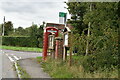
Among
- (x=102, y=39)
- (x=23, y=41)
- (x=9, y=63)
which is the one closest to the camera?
(x=102, y=39)

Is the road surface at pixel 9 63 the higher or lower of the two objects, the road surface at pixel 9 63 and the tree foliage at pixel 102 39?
the lower

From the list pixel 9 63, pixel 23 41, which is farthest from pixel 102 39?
pixel 23 41

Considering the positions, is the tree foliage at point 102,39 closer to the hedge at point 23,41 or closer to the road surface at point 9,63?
the road surface at point 9,63

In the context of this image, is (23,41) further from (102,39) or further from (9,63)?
(102,39)

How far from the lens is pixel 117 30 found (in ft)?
24.5

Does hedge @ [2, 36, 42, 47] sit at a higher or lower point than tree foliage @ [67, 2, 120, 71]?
lower

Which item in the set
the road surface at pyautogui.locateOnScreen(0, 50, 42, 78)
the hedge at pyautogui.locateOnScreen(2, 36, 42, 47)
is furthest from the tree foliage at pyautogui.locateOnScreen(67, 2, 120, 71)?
the hedge at pyautogui.locateOnScreen(2, 36, 42, 47)

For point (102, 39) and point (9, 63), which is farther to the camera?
point (9, 63)

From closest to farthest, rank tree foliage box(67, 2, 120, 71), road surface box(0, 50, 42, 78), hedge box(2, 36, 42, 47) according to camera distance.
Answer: tree foliage box(67, 2, 120, 71), road surface box(0, 50, 42, 78), hedge box(2, 36, 42, 47)

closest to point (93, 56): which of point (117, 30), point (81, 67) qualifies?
point (81, 67)

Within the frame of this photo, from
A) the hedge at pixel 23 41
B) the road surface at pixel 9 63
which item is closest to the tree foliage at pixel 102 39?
the road surface at pixel 9 63

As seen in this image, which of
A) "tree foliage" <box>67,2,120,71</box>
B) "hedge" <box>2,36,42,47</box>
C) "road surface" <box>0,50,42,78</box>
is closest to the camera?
"tree foliage" <box>67,2,120,71</box>

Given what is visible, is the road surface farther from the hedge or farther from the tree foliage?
the hedge

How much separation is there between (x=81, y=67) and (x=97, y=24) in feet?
6.07
